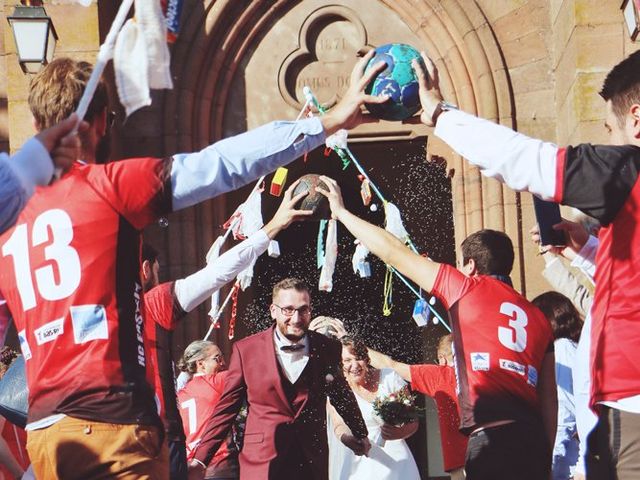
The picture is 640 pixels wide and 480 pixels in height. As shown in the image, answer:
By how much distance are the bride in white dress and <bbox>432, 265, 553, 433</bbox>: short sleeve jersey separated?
9.76 feet

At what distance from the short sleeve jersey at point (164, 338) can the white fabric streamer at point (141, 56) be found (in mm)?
2096

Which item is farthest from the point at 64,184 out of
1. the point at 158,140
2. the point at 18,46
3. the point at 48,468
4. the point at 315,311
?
the point at 315,311

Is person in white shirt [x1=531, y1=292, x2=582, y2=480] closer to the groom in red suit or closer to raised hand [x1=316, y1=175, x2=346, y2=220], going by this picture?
the groom in red suit

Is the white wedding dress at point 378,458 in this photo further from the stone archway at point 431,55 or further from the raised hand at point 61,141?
the raised hand at point 61,141

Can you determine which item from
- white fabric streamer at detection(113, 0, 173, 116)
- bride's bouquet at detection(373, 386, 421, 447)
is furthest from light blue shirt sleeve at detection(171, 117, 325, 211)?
bride's bouquet at detection(373, 386, 421, 447)

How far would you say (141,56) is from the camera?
3850 mm

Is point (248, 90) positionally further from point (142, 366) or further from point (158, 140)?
point (142, 366)

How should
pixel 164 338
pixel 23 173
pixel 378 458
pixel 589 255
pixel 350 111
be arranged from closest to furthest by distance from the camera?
pixel 23 173 → pixel 350 111 → pixel 589 255 → pixel 164 338 → pixel 378 458

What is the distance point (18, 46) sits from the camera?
9820 mm

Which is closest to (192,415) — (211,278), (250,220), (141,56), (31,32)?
(250,220)

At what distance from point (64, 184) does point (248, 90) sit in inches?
344

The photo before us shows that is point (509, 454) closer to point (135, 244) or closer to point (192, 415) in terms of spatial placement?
point (135, 244)

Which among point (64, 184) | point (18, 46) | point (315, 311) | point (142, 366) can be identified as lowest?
point (315, 311)

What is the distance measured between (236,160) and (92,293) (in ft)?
2.16
